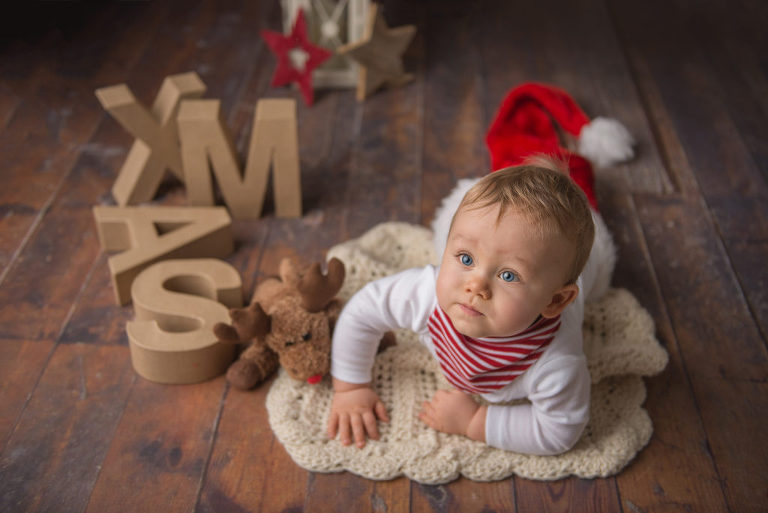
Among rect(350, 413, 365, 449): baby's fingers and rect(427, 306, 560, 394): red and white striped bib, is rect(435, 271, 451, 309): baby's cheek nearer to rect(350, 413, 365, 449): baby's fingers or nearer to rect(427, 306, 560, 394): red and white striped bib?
rect(427, 306, 560, 394): red and white striped bib

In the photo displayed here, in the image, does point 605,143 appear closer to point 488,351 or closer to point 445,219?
point 445,219

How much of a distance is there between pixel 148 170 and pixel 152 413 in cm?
55

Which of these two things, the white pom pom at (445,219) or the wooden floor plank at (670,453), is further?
the white pom pom at (445,219)

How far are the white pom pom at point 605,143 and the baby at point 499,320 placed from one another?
49 centimetres

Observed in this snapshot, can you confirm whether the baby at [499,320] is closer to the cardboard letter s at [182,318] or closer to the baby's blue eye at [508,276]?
the baby's blue eye at [508,276]

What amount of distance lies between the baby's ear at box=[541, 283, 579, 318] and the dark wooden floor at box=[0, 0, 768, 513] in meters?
0.28

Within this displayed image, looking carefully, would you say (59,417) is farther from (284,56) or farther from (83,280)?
(284,56)

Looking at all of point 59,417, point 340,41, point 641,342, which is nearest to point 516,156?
point 641,342

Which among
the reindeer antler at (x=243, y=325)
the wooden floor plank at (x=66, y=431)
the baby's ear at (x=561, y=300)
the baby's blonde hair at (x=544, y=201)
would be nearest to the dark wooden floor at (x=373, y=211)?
the wooden floor plank at (x=66, y=431)

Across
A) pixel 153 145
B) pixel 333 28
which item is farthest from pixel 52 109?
pixel 333 28

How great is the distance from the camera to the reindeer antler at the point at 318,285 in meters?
1.05

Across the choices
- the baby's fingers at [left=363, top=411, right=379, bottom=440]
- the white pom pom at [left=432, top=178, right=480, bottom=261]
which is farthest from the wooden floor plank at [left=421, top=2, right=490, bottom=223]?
the baby's fingers at [left=363, top=411, right=379, bottom=440]

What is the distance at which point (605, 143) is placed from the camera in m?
1.59

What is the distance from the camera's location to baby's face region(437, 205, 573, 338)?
32.2 inches
